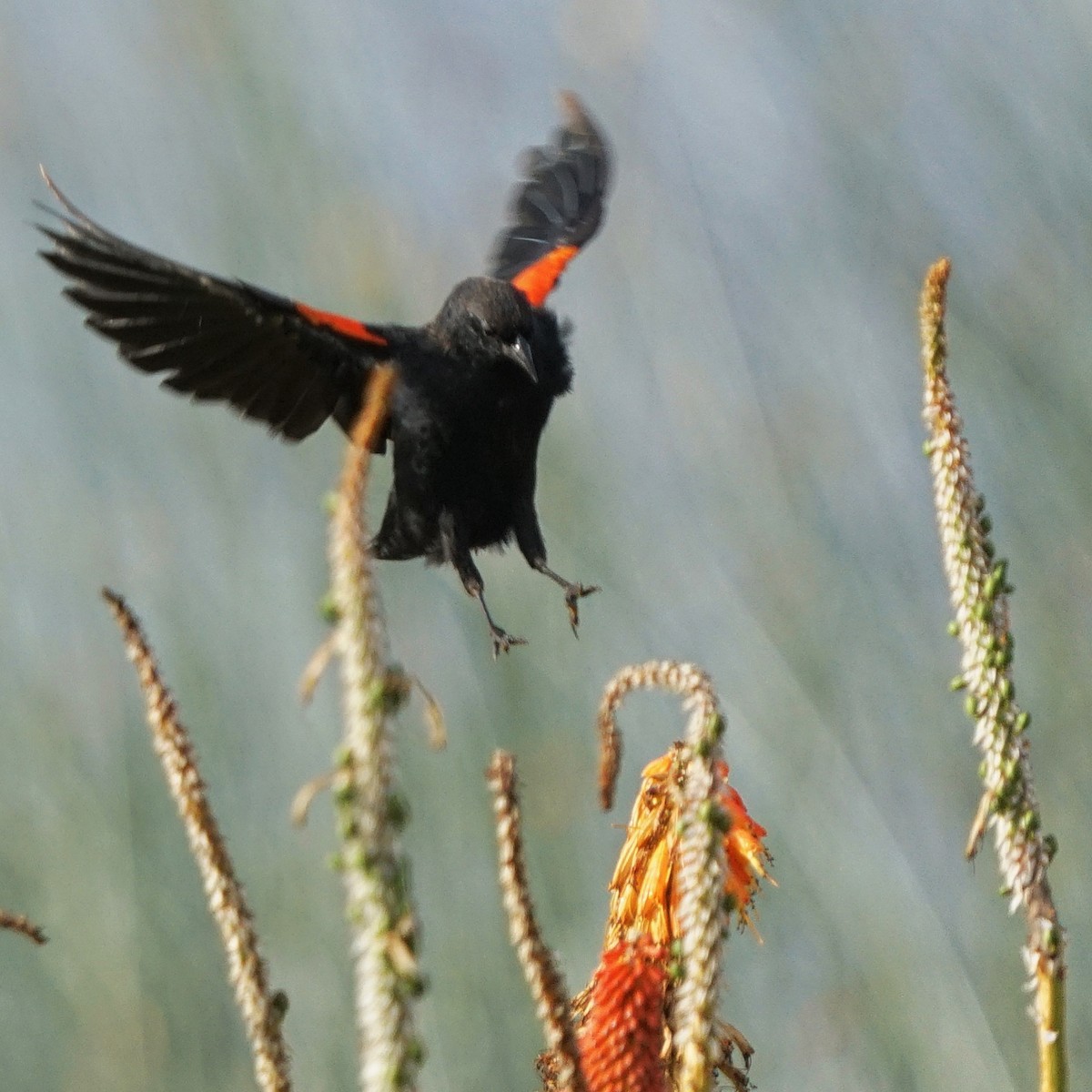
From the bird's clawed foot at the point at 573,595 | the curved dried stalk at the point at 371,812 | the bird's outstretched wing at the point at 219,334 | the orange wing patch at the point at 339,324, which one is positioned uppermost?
the orange wing patch at the point at 339,324

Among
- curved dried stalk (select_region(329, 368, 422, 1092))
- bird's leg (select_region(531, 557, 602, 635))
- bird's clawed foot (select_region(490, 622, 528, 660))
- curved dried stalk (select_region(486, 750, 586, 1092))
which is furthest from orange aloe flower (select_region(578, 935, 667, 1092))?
bird's clawed foot (select_region(490, 622, 528, 660))

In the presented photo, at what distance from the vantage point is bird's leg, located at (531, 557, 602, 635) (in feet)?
6.93

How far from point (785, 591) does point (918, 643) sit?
0.20 meters

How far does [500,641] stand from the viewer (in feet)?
7.30

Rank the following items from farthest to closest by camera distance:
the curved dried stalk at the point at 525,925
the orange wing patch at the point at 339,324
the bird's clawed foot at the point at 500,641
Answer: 1. the bird's clawed foot at the point at 500,641
2. the orange wing patch at the point at 339,324
3. the curved dried stalk at the point at 525,925

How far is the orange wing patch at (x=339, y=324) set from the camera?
2029 millimetres

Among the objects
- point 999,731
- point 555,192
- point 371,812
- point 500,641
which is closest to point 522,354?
point 500,641

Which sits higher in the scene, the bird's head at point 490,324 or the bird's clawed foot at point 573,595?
the bird's head at point 490,324

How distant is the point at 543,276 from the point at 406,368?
0.45 metres

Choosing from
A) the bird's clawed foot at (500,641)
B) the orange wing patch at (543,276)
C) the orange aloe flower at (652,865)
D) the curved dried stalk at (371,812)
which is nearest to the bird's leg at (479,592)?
the bird's clawed foot at (500,641)

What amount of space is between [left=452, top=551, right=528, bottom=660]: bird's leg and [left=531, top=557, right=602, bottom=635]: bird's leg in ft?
0.27

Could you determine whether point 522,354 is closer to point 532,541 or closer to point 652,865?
point 532,541

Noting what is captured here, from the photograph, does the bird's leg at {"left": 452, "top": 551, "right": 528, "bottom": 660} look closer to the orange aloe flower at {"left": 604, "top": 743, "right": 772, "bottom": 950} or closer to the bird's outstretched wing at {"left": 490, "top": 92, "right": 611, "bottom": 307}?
the bird's outstretched wing at {"left": 490, "top": 92, "right": 611, "bottom": 307}

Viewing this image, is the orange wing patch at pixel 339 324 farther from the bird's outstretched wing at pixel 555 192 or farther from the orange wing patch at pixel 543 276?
the bird's outstretched wing at pixel 555 192
